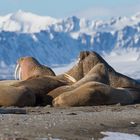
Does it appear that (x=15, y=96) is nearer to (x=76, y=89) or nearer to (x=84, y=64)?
(x=76, y=89)

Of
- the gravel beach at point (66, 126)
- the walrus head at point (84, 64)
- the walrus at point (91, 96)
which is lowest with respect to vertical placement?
the gravel beach at point (66, 126)

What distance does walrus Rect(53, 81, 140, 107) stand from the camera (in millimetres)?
19641

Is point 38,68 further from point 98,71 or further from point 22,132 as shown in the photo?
point 22,132

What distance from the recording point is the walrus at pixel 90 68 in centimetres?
2389

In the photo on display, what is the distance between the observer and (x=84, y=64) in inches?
1003

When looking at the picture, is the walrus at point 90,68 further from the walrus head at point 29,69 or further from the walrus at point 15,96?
the walrus at point 15,96

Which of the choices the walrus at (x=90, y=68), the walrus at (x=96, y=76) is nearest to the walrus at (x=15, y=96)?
the walrus at (x=96, y=76)

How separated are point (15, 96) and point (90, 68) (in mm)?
6451

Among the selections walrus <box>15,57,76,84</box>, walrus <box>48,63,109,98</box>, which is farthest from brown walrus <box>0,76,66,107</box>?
walrus <box>15,57,76,84</box>

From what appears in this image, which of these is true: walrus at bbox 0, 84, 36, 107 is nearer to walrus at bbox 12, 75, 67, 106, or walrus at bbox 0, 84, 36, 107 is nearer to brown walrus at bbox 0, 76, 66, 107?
brown walrus at bbox 0, 76, 66, 107

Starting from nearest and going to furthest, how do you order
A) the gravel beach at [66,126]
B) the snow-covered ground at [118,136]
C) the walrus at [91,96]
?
the gravel beach at [66,126] → the snow-covered ground at [118,136] → the walrus at [91,96]

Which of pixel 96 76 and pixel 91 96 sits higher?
pixel 96 76

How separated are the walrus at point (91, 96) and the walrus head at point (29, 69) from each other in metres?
6.05

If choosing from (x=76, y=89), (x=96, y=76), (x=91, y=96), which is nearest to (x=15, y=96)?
(x=76, y=89)
